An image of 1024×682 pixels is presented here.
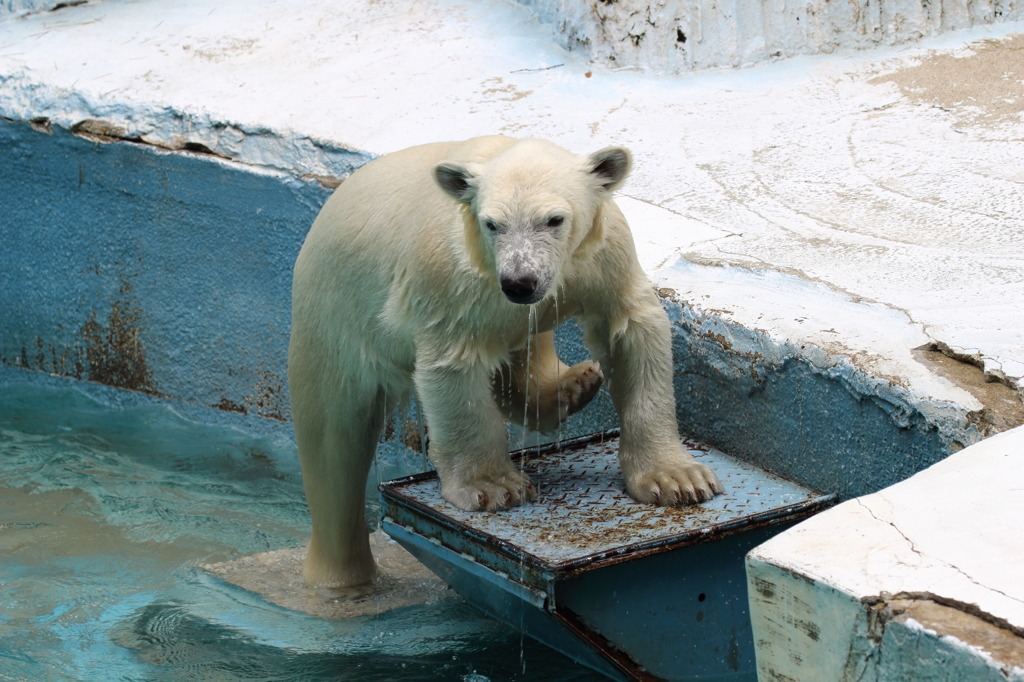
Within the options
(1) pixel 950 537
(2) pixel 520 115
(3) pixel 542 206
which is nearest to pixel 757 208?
(2) pixel 520 115

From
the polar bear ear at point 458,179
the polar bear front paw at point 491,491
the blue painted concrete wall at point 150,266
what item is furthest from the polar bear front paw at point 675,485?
the blue painted concrete wall at point 150,266

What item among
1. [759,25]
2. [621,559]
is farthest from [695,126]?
[621,559]

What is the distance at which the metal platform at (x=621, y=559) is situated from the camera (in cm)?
243

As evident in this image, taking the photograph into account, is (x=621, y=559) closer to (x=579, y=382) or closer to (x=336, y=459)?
(x=579, y=382)

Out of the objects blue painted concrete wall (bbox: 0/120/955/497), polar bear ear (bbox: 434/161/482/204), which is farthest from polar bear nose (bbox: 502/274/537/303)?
blue painted concrete wall (bbox: 0/120/955/497)

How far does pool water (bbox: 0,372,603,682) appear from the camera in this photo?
3107 millimetres

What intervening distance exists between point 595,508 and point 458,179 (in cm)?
89

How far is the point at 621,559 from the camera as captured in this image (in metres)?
2.37

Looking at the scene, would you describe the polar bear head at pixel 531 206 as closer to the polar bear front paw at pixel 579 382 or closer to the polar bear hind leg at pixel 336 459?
the polar bear front paw at pixel 579 382

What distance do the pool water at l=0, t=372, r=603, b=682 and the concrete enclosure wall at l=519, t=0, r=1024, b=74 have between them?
239 cm

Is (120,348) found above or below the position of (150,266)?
below

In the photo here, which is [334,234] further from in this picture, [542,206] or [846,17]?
[846,17]

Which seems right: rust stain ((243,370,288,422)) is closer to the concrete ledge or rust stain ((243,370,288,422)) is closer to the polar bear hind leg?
the polar bear hind leg

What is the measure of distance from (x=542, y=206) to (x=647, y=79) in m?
3.01
